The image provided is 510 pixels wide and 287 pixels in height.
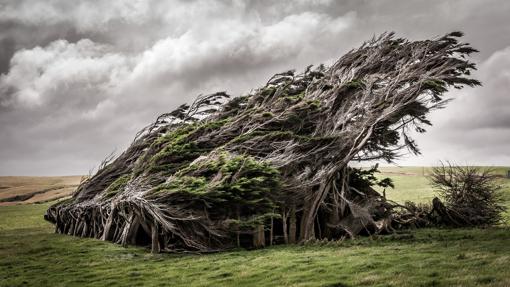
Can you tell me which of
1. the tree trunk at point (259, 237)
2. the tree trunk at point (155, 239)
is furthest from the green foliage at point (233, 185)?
the tree trunk at point (155, 239)

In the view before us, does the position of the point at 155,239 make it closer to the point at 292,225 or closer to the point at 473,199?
the point at 292,225

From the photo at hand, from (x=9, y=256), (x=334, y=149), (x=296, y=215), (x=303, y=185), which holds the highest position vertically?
(x=334, y=149)

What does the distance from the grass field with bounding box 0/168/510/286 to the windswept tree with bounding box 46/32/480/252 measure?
1.37 meters

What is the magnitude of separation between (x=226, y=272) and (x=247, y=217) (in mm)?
4906

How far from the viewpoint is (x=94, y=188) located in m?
23.8

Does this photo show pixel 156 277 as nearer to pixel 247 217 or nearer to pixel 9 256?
pixel 247 217

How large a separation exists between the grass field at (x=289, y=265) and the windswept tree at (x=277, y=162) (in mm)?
1372

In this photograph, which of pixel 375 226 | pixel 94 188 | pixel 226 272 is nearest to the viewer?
pixel 226 272

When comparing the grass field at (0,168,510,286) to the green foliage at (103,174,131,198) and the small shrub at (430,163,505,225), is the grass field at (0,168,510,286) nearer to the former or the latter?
the green foliage at (103,174,131,198)

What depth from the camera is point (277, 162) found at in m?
17.0

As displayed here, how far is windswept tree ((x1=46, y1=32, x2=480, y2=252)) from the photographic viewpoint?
610 inches

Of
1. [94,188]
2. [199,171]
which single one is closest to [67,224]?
[94,188]

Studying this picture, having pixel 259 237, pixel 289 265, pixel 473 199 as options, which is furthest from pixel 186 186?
pixel 473 199

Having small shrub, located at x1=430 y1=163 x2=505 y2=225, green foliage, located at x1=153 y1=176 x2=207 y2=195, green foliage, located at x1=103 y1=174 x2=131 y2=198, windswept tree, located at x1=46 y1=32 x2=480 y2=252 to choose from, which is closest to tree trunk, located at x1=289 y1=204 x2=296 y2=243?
windswept tree, located at x1=46 y1=32 x2=480 y2=252
